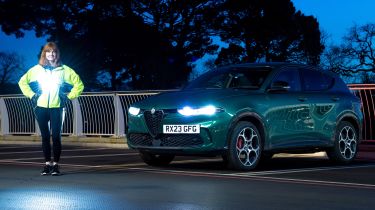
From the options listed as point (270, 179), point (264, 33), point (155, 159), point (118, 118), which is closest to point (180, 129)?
point (155, 159)

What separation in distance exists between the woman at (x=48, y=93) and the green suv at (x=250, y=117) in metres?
1.37

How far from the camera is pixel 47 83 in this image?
950 cm

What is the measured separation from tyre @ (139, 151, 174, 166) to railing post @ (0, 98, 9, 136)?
10.6 metres

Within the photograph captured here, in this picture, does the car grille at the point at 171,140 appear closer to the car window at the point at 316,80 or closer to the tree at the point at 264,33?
the car window at the point at 316,80

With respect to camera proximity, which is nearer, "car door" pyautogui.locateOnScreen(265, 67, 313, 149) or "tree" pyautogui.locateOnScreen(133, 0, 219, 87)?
"car door" pyautogui.locateOnScreen(265, 67, 313, 149)

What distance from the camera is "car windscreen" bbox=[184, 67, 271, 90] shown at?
10883 millimetres

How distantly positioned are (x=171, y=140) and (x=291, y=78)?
7.52ft

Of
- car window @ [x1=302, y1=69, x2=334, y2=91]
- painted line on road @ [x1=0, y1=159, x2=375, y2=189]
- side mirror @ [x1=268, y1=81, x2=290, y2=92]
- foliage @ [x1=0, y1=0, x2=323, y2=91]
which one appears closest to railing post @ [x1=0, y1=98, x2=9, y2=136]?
painted line on road @ [x1=0, y1=159, x2=375, y2=189]

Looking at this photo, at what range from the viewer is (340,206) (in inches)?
262

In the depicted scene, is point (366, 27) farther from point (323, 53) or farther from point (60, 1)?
point (60, 1)

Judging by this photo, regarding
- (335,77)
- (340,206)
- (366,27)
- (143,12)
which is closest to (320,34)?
(366,27)

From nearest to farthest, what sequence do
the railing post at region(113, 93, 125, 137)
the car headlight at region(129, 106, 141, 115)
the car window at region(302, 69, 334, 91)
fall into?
the car headlight at region(129, 106, 141, 115), the car window at region(302, 69, 334, 91), the railing post at region(113, 93, 125, 137)

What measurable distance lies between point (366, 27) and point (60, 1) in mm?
23377

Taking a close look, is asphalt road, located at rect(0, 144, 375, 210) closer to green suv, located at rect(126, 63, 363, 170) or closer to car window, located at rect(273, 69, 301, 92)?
green suv, located at rect(126, 63, 363, 170)
